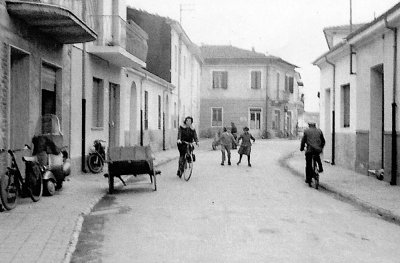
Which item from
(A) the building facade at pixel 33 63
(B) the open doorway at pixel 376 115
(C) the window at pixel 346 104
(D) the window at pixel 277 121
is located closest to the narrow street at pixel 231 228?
(A) the building facade at pixel 33 63

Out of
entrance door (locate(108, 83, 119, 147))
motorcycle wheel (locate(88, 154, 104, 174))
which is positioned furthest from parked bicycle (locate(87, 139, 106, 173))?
A: entrance door (locate(108, 83, 119, 147))

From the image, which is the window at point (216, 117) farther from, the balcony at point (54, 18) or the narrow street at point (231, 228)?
the narrow street at point (231, 228)

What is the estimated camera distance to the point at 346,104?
19.5 m

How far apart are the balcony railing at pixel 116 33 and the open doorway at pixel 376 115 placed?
316 inches

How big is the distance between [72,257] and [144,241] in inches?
41.1

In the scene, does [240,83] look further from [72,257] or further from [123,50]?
[72,257]

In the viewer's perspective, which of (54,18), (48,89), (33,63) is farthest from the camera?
(48,89)

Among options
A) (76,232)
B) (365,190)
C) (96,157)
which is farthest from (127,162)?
(96,157)

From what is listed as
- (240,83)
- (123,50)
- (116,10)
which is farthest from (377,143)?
(240,83)

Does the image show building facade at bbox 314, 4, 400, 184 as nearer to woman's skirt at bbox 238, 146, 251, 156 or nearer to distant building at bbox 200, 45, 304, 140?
woman's skirt at bbox 238, 146, 251, 156

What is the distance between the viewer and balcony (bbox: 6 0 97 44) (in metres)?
11.0

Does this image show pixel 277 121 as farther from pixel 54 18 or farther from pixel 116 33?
pixel 54 18

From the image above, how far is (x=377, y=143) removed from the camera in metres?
15.9

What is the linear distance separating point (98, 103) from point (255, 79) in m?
35.9
